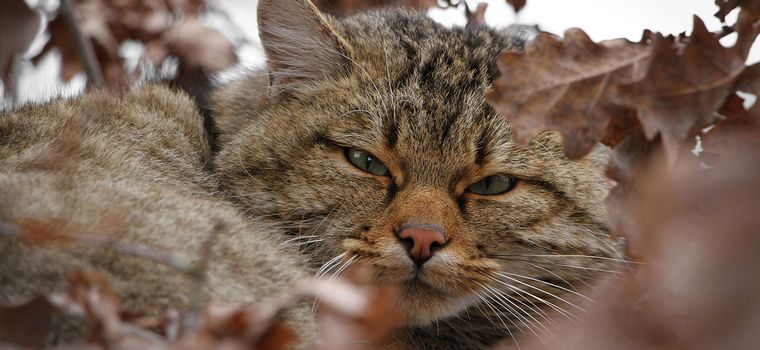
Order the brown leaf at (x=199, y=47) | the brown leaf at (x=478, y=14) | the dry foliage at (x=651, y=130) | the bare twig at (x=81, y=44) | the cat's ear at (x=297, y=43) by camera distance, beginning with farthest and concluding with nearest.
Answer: the brown leaf at (x=199, y=47) < the brown leaf at (x=478, y=14) < the bare twig at (x=81, y=44) < the cat's ear at (x=297, y=43) < the dry foliage at (x=651, y=130)

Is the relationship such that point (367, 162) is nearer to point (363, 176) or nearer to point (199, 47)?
point (363, 176)

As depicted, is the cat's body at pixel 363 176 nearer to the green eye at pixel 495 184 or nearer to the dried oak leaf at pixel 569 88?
the green eye at pixel 495 184

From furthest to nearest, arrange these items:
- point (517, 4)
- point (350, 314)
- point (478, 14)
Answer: point (478, 14) < point (517, 4) < point (350, 314)

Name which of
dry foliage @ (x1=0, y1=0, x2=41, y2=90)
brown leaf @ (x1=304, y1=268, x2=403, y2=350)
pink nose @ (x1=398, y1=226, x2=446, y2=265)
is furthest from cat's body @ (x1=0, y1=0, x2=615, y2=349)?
brown leaf @ (x1=304, y1=268, x2=403, y2=350)

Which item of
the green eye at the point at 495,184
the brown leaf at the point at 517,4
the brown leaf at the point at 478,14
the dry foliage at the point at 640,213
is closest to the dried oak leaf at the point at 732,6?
the dry foliage at the point at 640,213

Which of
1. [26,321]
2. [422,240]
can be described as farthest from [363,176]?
[26,321]

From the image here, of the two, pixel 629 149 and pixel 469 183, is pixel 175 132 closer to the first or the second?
pixel 469 183
